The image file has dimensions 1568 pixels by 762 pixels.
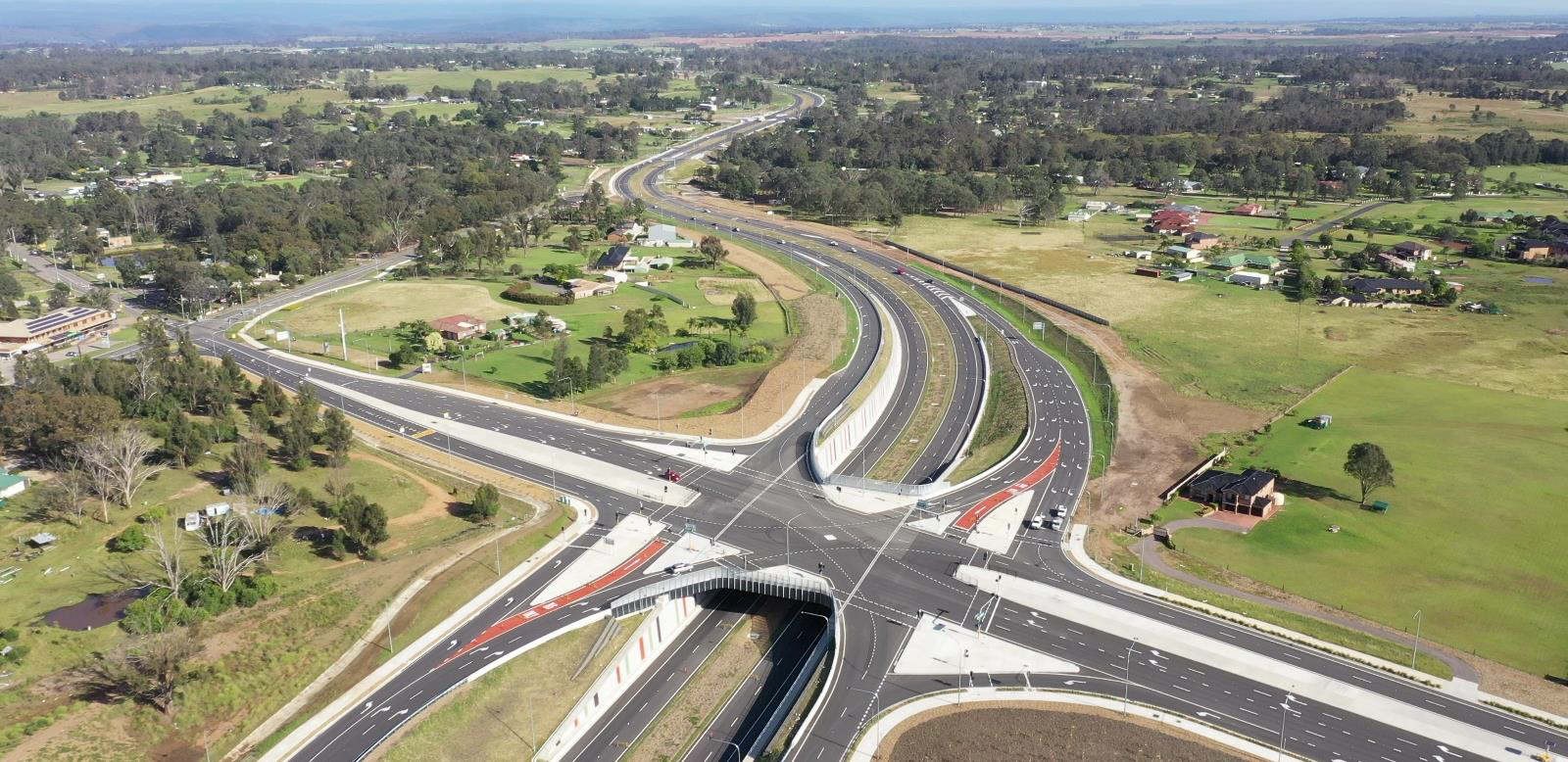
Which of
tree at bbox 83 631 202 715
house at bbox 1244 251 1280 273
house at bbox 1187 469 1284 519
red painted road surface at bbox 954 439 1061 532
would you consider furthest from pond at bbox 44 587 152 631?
house at bbox 1244 251 1280 273

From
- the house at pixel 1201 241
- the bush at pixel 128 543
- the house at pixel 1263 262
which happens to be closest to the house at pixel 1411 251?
the house at pixel 1263 262

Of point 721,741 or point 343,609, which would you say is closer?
point 721,741

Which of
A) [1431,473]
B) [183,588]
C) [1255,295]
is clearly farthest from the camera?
[1255,295]

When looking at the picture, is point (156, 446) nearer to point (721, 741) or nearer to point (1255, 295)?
point (721, 741)

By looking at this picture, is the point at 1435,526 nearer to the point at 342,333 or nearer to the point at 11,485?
the point at 11,485

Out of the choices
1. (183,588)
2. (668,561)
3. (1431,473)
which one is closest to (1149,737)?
(668,561)

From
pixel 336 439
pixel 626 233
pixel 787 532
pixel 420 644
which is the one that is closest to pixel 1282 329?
pixel 787 532

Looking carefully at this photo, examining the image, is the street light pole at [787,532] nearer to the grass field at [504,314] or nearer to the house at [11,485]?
the grass field at [504,314]
